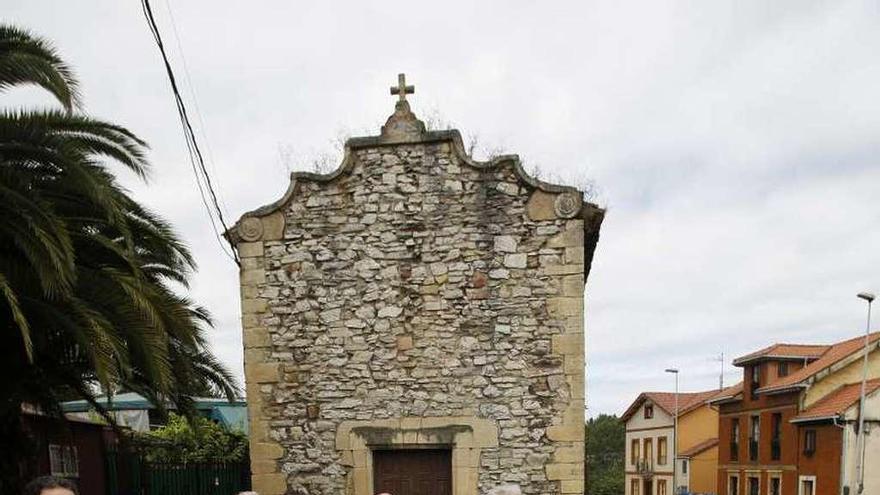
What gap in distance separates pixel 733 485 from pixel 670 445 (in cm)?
707

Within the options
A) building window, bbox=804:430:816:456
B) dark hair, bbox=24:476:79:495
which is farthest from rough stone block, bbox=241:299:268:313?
building window, bbox=804:430:816:456

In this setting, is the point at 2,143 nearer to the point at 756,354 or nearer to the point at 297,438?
the point at 297,438

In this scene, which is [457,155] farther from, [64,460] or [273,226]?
[64,460]

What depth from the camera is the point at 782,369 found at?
30.1 metres

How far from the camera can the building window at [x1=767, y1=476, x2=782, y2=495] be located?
1099 inches

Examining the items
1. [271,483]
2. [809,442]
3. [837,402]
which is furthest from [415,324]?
[809,442]

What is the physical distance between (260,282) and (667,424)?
35126 millimetres

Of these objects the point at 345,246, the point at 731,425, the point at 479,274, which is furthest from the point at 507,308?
the point at 731,425

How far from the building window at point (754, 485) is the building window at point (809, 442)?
4.15 metres

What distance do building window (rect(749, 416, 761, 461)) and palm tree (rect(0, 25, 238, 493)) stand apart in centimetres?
2720

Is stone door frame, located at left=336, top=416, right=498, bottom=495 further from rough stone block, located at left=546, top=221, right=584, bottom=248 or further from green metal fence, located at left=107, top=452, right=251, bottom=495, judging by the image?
green metal fence, located at left=107, top=452, right=251, bottom=495

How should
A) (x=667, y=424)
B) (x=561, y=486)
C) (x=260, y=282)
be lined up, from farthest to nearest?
1. (x=667, y=424)
2. (x=260, y=282)
3. (x=561, y=486)

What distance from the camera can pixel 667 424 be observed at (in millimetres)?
39375

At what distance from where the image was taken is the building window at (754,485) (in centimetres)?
2961
